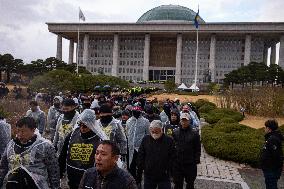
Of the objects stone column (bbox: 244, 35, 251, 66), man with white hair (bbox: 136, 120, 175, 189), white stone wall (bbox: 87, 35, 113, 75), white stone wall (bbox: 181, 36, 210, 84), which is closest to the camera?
man with white hair (bbox: 136, 120, 175, 189)

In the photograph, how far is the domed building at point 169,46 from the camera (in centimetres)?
8769

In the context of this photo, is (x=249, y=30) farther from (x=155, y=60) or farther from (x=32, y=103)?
(x=32, y=103)

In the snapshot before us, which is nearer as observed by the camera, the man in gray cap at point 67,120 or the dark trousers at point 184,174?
the man in gray cap at point 67,120

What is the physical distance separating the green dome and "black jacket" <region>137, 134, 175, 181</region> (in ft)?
307

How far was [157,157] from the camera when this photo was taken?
6371 mm

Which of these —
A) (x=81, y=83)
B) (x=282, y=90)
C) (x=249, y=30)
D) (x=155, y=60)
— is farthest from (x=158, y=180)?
(x=155, y=60)

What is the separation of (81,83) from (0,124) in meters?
33.3

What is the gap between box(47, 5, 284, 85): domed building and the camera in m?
87.7

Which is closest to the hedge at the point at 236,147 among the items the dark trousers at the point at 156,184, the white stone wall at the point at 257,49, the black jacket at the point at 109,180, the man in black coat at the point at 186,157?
the man in black coat at the point at 186,157

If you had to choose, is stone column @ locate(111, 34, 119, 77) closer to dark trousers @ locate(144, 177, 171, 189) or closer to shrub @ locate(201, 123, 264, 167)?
shrub @ locate(201, 123, 264, 167)

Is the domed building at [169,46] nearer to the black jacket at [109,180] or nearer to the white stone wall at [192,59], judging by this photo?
the white stone wall at [192,59]

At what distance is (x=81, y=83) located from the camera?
40.0 m

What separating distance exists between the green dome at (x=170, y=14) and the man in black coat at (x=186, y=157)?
9227cm

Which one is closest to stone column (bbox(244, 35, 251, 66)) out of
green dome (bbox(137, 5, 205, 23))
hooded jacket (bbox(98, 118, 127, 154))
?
green dome (bbox(137, 5, 205, 23))
